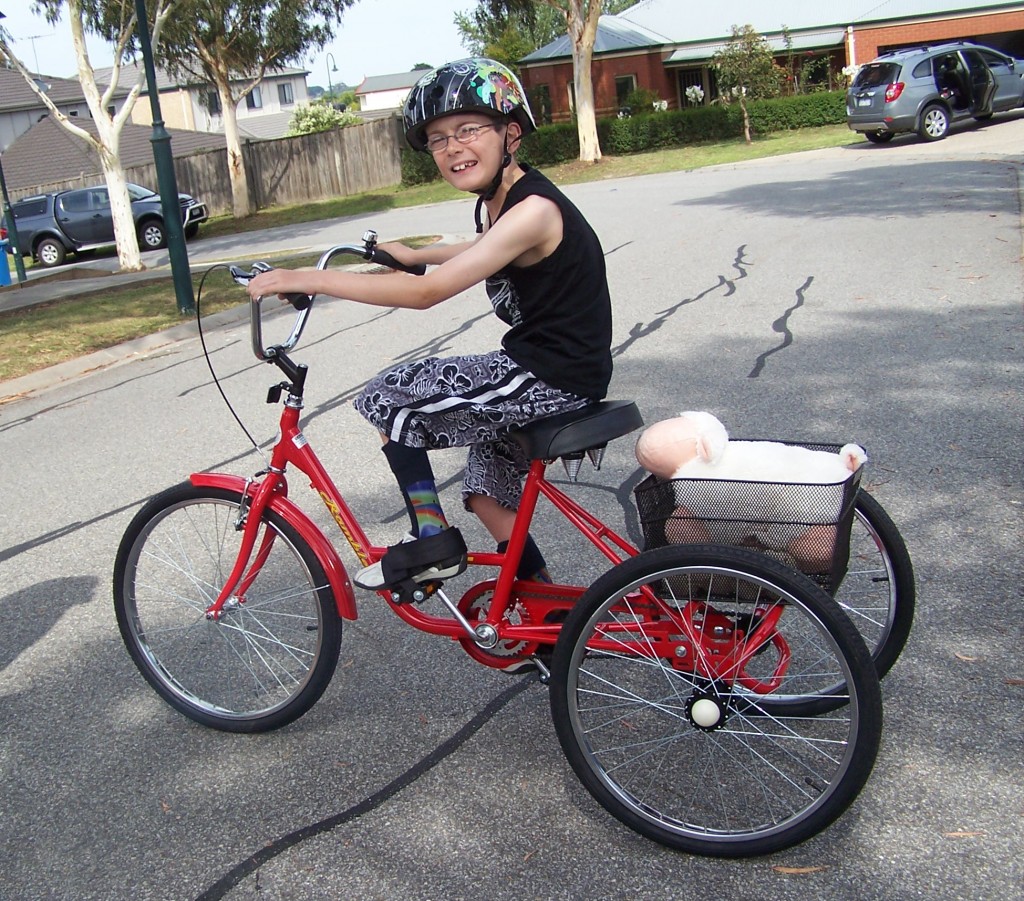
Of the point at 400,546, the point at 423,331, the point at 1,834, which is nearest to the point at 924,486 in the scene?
the point at 400,546

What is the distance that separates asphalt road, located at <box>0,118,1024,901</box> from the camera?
265 cm

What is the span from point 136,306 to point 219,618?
34.3 ft

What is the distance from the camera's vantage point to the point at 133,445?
268 inches

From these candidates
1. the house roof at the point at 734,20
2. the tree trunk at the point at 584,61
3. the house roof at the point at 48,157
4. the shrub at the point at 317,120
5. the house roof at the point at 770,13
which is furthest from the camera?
the shrub at the point at 317,120

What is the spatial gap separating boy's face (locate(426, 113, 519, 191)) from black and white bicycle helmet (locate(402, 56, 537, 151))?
0.03 meters

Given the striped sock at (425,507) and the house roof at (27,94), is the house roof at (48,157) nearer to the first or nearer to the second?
the house roof at (27,94)

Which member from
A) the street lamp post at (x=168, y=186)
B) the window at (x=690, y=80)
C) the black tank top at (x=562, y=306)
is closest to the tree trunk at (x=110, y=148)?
the street lamp post at (x=168, y=186)

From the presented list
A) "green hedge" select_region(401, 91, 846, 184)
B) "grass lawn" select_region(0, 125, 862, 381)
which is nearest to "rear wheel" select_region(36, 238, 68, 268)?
"grass lawn" select_region(0, 125, 862, 381)

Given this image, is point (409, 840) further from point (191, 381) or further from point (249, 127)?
point (249, 127)

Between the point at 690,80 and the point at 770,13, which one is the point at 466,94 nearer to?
the point at 770,13

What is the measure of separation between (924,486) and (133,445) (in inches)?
188

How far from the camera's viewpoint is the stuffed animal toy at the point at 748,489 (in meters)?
2.53

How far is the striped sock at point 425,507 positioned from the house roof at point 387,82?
114149mm

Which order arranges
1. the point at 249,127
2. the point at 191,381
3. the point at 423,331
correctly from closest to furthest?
the point at 191,381
the point at 423,331
the point at 249,127
